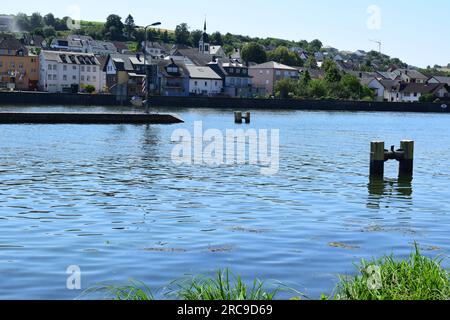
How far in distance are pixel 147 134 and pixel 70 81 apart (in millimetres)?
110701

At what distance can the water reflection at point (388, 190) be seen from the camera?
26.0m

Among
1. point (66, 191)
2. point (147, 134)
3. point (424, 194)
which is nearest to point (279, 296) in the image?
point (66, 191)

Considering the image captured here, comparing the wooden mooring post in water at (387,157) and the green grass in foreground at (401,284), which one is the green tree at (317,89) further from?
the green grass in foreground at (401,284)

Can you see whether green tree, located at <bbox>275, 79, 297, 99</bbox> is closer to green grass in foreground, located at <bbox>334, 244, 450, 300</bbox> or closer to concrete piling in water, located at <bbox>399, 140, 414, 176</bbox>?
concrete piling in water, located at <bbox>399, 140, 414, 176</bbox>

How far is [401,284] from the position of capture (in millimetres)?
10336

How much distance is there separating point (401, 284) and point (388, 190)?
19.5 m

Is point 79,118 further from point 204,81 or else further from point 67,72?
point 204,81

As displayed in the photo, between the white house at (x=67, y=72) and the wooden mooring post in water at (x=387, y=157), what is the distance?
439ft

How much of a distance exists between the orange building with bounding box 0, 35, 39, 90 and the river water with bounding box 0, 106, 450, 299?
131m

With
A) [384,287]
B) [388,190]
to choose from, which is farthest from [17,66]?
[384,287]

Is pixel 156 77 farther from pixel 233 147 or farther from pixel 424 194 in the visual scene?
pixel 424 194

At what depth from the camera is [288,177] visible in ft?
107

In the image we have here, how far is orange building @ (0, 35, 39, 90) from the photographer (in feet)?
539

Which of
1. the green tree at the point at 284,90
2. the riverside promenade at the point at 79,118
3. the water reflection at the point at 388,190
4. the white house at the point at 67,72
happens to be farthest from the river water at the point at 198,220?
the green tree at the point at 284,90
